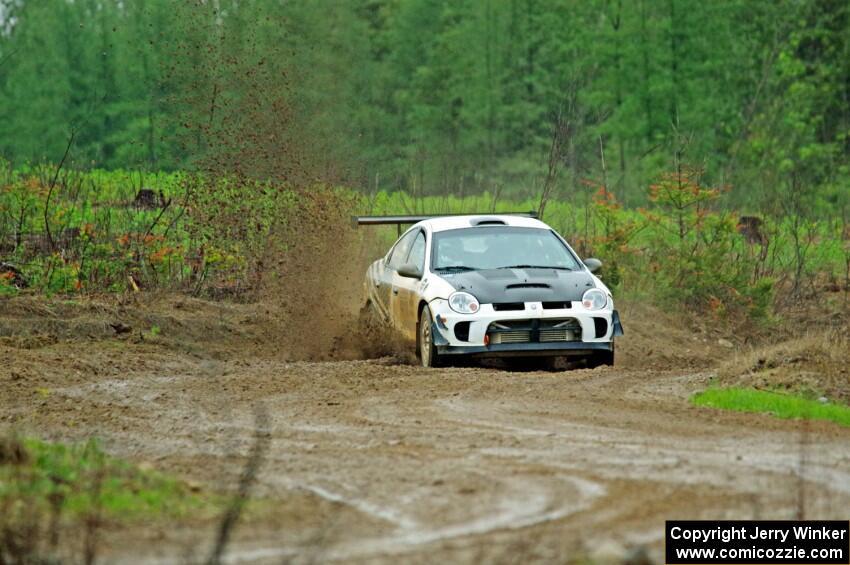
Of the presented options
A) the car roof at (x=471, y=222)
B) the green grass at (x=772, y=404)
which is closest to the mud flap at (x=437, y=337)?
the car roof at (x=471, y=222)

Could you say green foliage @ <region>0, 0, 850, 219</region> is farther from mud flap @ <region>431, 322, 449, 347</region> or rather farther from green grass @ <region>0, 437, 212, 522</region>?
green grass @ <region>0, 437, 212, 522</region>

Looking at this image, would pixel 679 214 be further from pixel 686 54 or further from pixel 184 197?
pixel 686 54

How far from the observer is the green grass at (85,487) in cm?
686

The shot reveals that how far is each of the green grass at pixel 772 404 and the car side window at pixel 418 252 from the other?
4229 mm

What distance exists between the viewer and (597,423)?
1049 centimetres

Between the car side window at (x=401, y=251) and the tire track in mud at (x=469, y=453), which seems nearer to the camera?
the tire track in mud at (x=469, y=453)

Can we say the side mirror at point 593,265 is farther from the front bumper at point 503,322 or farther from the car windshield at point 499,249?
the front bumper at point 503,322

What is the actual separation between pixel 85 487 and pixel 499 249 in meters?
8.80

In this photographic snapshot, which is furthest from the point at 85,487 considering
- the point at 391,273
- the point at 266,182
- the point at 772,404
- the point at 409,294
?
the point at 266,182

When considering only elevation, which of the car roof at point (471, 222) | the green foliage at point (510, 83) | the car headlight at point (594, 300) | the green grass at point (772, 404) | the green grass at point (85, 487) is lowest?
the green grass at point (772, 404)

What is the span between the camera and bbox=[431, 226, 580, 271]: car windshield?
15.4 meters

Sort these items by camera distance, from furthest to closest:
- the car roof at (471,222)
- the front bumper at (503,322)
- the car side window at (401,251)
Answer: the car side window at (401,251), the car roof at (471,222), the front bumper at (503,322)

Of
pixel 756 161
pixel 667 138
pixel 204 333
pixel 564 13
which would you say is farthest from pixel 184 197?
pixel 564 13

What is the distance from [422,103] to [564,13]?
736cm
